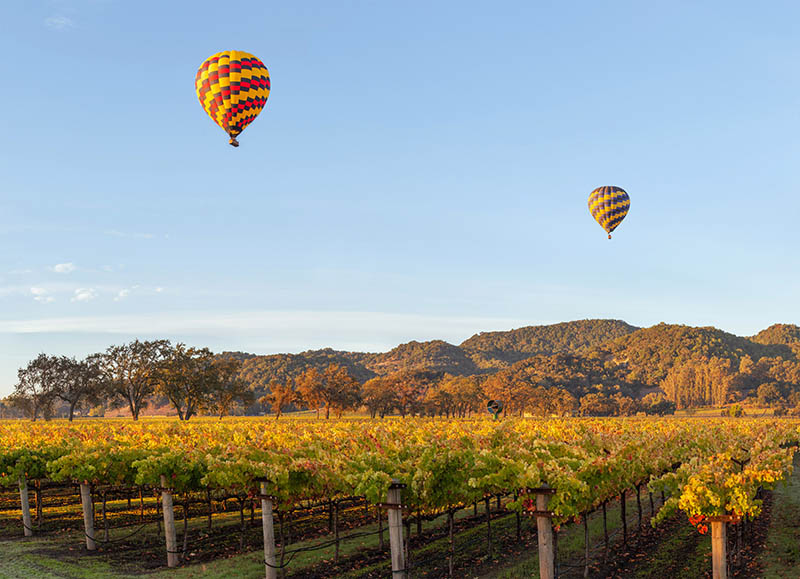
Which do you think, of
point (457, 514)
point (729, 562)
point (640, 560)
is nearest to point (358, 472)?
point (640, 560)

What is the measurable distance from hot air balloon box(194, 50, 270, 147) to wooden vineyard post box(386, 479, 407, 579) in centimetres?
2141

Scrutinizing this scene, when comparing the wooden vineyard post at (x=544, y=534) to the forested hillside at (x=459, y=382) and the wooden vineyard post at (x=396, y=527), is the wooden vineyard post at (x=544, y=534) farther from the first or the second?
the forested hillside at (x=459, y=382)

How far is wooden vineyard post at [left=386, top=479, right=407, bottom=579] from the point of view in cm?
1367

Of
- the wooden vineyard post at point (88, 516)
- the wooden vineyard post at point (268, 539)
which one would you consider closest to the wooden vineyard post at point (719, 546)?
the wooden vineyard post at point (268, 539)

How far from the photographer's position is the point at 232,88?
30.8 m

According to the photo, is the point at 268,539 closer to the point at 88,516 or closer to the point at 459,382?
the point at 88,516

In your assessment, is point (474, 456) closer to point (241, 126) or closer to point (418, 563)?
point (418, 563)

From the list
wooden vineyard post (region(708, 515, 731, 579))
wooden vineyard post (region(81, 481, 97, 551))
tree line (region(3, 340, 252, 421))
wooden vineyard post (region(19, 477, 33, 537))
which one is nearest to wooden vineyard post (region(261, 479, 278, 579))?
wooden vineyard post (region(81, 481, 97, 551))

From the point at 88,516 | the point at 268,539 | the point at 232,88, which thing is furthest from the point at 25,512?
the point at 232,88

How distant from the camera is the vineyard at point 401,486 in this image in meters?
13.5

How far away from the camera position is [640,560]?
17609mm

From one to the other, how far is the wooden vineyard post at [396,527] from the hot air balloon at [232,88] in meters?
21.4

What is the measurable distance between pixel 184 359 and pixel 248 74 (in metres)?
55.6

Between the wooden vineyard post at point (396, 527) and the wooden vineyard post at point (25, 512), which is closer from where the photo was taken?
the wooden vineyard post at point (396, 527)
